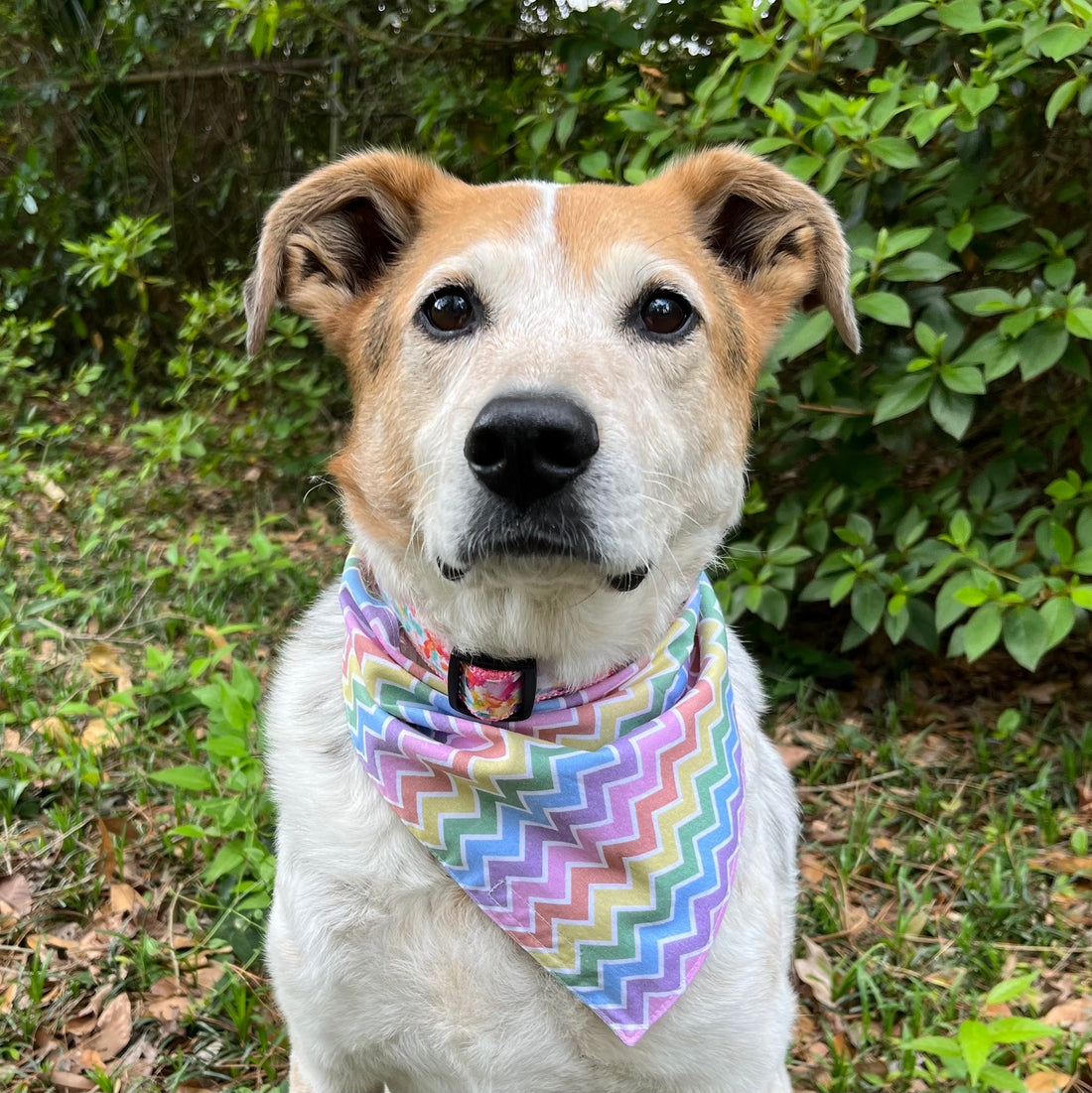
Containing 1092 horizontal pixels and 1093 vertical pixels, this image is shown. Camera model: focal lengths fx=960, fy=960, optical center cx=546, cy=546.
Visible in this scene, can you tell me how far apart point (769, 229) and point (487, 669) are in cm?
142

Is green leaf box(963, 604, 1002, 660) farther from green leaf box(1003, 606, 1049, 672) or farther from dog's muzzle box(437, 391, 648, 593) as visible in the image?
dog's muzzle box(437, 391, 648, 593)

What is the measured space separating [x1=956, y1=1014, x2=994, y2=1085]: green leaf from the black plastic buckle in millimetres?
1222

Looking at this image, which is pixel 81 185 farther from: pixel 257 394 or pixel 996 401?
pixel 996 401

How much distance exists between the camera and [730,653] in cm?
268

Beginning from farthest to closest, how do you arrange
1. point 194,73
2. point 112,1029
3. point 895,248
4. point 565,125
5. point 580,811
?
point 194,73 → point 565,125 → point 895,248 → point 112,1029 → point 580,811

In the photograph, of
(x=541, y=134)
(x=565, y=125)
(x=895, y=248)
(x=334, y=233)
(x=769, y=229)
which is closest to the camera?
(x=334, y=233)

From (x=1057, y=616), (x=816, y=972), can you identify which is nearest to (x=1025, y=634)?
(x=1057, y=616)

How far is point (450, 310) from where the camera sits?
2.15 meters

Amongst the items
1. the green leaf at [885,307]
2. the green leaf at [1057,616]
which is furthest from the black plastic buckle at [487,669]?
the green leaf at [1057,616]

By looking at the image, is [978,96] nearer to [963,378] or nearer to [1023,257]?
[1023,257]

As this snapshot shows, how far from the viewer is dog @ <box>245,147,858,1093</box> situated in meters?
1.85

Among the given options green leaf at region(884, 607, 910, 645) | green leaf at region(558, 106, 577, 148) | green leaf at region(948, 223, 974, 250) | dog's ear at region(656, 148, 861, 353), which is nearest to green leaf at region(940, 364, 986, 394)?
green leaf at region(948, 223, 974, 250)

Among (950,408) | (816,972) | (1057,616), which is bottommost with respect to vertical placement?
(816,972)

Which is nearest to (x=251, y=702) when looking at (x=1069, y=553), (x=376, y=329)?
(x=376, y=329)
